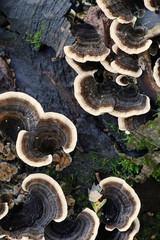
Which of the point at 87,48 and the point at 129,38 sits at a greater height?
the point at 129,38

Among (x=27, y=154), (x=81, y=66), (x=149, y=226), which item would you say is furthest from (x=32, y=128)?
(x=149, y=226)

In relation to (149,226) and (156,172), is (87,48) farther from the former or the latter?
(149,226)

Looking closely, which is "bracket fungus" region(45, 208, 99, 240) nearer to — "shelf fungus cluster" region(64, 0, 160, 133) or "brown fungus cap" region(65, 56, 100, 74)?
"shelf fungus cluster" region(64, 0, 160, 133)

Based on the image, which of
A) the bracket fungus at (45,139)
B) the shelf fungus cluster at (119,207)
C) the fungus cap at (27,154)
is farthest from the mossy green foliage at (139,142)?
the fungus cap at (27,154)

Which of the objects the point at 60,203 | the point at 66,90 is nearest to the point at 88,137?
the point at 66,90

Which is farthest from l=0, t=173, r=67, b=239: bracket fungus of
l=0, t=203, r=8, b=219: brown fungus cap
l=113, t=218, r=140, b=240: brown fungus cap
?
l=113, t=218, r=140, b=240: brown fungus cap

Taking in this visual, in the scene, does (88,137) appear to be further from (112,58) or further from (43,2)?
(43,2)

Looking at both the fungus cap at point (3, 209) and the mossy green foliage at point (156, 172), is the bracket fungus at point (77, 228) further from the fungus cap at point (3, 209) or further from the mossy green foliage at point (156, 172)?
the mossy green foliage at point (156, 172)
